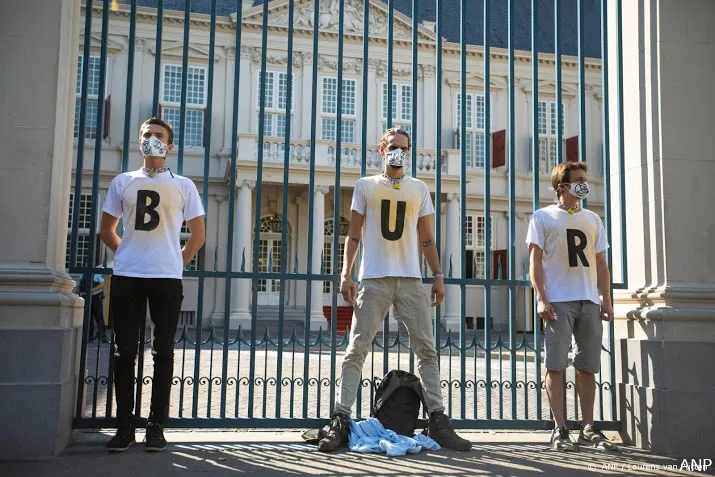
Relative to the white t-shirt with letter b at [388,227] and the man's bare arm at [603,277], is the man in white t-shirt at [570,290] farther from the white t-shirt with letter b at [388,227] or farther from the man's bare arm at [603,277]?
the white t-shirt with letter b at [388,227]

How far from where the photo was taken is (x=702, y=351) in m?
3.94

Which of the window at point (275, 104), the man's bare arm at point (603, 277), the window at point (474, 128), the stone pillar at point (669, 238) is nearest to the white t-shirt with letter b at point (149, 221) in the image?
the man's bare arm at point (603, 277)

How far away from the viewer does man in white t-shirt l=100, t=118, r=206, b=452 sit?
351cm

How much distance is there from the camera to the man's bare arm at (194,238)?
12.2ft

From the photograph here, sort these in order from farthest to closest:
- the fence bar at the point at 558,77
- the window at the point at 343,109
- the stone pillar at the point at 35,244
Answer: the window at the point at 343,109 → the fence bar at the point at 558,77 → the stone pillar at the point at 35,244

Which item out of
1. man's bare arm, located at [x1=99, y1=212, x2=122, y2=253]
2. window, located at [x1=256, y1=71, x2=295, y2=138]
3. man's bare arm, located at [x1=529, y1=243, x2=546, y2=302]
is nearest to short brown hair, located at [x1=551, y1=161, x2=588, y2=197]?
man's bare arm, located at [x1=529, y1=243, x2=546, y2=302]

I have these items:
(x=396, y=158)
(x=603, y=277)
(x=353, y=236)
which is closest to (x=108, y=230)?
(x=353, y=236)

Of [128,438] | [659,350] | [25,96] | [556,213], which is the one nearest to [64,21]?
[25,96]

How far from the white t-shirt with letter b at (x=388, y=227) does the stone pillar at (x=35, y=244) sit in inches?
67.6

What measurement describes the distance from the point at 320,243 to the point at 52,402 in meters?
13.3

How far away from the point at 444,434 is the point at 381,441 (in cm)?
38

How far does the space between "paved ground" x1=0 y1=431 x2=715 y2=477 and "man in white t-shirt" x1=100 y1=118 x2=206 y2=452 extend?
22cm

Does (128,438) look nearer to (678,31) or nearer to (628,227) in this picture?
(628,227)

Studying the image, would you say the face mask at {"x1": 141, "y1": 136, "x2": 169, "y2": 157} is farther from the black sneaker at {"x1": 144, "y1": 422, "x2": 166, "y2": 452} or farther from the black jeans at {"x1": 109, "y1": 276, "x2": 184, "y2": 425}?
the black sneaker at {"x1": 144, "y1": 422, "x2": 166, "y2": 452}
